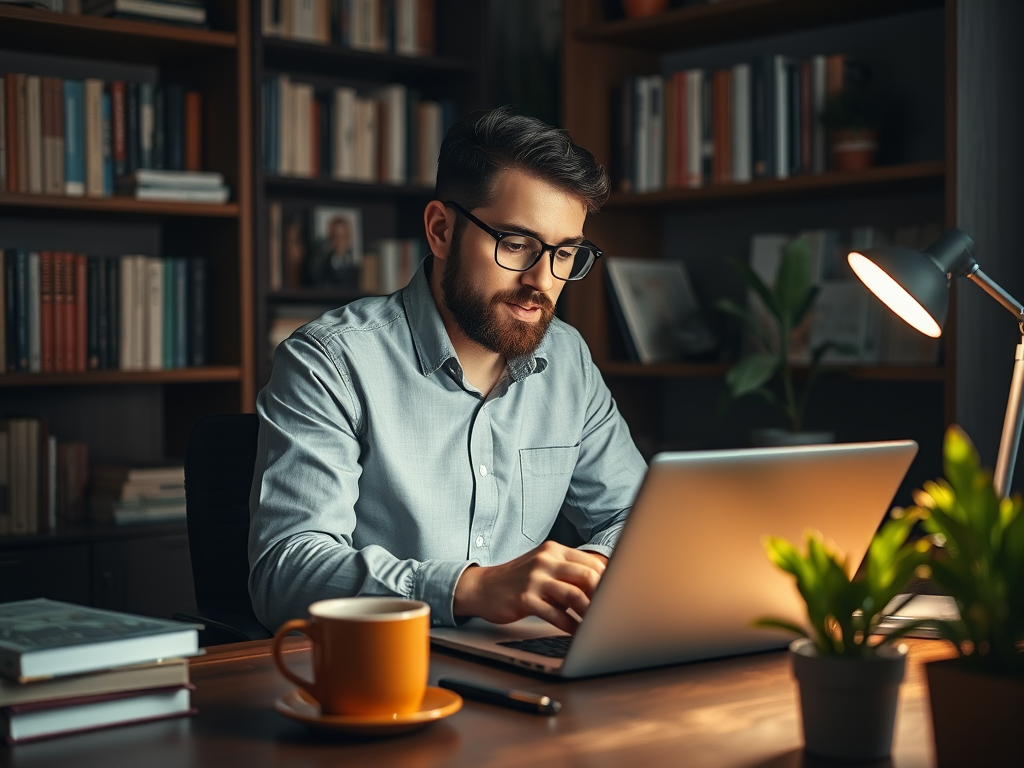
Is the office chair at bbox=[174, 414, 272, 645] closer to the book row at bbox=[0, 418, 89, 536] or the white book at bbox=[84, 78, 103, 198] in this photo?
the book row at bbox=[0, 418, 89, 536]

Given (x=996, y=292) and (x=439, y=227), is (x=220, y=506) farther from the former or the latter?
(x=996, y=292)

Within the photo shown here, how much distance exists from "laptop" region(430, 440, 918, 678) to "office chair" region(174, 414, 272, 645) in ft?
2.26

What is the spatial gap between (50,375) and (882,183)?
6.45 ft

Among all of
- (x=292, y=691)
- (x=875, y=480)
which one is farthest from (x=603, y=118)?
(x=292, y=691)

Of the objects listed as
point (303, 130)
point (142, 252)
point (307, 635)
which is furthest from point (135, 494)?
point (307, 635)

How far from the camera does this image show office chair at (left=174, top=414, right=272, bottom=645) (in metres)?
1.83

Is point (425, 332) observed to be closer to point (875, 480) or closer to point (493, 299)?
point (493, 299)

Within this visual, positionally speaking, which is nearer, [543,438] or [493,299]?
[493,299]

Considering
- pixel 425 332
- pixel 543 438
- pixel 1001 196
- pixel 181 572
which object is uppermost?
pixel 1001 196

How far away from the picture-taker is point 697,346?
10.2 ft

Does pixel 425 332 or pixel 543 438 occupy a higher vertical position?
pixel 425 332

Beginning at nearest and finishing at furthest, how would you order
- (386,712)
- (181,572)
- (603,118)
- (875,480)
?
(386,712)
(875,480)
(181,572)
(603,118)

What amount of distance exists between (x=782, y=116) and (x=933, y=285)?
1.53 m

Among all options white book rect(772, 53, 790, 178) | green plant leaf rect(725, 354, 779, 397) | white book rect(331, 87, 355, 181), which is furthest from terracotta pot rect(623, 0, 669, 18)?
green plant leaf rect(725, 354, 779, 397)
